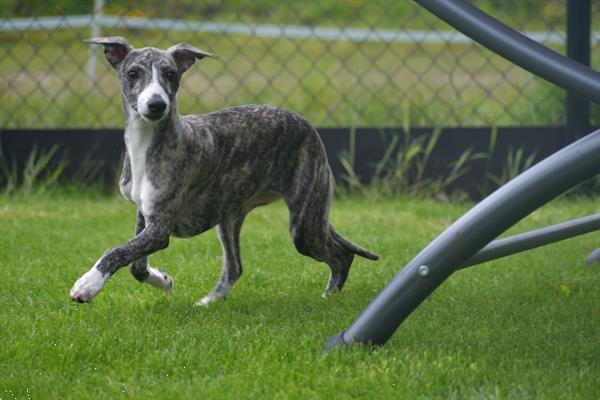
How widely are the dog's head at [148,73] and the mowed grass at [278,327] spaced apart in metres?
0.68

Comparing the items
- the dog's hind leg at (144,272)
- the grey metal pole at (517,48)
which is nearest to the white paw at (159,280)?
the dog's hind leg at (144,272)

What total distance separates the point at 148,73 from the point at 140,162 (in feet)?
0.96

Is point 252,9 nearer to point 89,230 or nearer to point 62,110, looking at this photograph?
point 62,110

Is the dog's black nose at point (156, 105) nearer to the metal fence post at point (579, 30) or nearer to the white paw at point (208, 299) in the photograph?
the white paw at point (208, 299)

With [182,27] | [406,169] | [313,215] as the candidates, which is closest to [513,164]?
[406,169]

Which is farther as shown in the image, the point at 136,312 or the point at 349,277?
the point at 349,277

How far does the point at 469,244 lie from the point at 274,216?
9.40 feet

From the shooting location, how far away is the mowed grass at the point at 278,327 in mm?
2852

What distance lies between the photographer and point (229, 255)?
398 cm

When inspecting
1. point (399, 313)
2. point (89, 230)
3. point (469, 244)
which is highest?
point (469, 244)

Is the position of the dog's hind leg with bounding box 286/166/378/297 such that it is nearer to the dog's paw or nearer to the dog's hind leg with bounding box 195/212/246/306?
the dog's hind leg with bounding box 195/212/246/306

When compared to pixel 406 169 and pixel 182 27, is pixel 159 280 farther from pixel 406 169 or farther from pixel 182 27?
pixel 182 27

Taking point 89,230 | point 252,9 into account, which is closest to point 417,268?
point 89,230

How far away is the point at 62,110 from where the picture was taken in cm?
658
